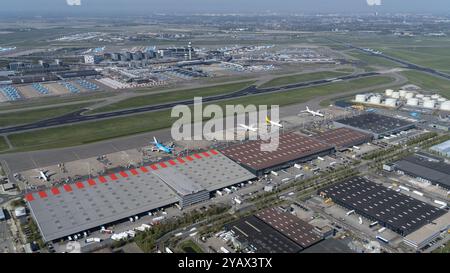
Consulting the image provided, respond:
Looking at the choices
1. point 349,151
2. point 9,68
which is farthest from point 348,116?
point 9,68

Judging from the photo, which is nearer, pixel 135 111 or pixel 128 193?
pixel 128 193

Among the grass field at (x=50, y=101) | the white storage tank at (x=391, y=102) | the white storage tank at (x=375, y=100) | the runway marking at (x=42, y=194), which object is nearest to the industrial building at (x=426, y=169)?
the white storage tank at (x=391, y=102)

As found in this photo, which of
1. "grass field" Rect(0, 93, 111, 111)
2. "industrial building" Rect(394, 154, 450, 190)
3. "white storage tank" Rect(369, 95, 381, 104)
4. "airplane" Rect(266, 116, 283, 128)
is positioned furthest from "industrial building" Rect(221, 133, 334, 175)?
"grass field" Rect(0, 93, 111, 111)

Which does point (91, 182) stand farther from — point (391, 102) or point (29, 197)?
point (391, 102)

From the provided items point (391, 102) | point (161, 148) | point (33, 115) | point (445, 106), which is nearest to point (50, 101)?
point (33, 115)

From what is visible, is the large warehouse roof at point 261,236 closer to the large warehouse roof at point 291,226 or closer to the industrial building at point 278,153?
the large warehouse roof at point 291,226

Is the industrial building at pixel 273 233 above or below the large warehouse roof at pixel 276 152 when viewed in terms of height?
below
